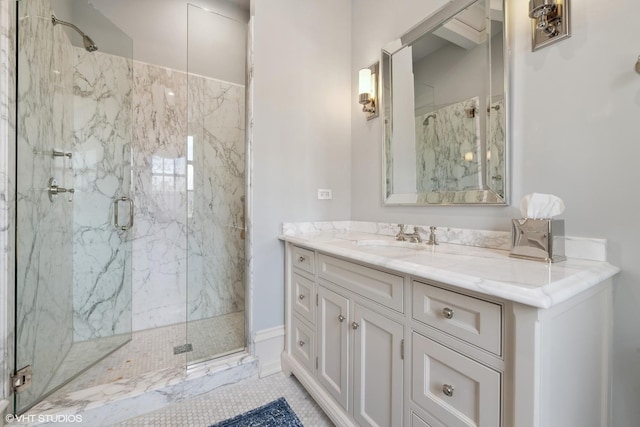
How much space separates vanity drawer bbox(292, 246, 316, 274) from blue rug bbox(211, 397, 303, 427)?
0.76 meters

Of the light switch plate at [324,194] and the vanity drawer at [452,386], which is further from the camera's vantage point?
the light switch plate at [324,194]

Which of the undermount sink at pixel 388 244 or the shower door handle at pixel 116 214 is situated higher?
the shower door handle at pixel 116 214

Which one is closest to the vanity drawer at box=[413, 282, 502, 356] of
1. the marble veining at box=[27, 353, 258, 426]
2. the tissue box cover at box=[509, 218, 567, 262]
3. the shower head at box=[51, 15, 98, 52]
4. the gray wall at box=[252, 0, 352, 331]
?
the tissue box cover at box=[509, 218, 567, 262]

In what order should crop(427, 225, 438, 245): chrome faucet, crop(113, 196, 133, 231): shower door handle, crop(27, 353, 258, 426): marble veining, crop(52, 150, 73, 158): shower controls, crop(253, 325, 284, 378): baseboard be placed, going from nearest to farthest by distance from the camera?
crop(27, 353, 258, 426): marble veining, crop(427, 225, 438, 245): chrome faucet, crop(52, 150, 73, 158): shower controls, crop(253, 325, 284, 378): baseboard, crop(113, 196, 133, 231): shower door handle

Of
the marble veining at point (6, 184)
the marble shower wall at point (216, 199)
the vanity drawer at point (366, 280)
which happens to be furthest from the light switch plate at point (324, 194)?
the marble veining at point (6, 184)

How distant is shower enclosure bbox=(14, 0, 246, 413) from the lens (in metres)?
1.52

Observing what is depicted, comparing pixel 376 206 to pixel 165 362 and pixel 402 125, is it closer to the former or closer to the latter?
pixel 402 125

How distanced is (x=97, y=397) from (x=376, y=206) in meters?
1.96

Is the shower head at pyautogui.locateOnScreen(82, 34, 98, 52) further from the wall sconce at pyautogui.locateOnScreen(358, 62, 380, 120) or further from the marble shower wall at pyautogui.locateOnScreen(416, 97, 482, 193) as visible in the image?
the marble shower wall at pyautogui.locateOnScreen(416, 97, 482, 193)

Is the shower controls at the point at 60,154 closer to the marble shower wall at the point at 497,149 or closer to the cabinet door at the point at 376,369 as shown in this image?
the cabinet door at the point at 376,369

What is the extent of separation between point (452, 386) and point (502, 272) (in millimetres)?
385

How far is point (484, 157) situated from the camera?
1.35 m

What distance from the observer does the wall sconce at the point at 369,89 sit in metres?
1.97

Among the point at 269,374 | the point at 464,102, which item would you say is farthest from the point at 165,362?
the point at 464,102
